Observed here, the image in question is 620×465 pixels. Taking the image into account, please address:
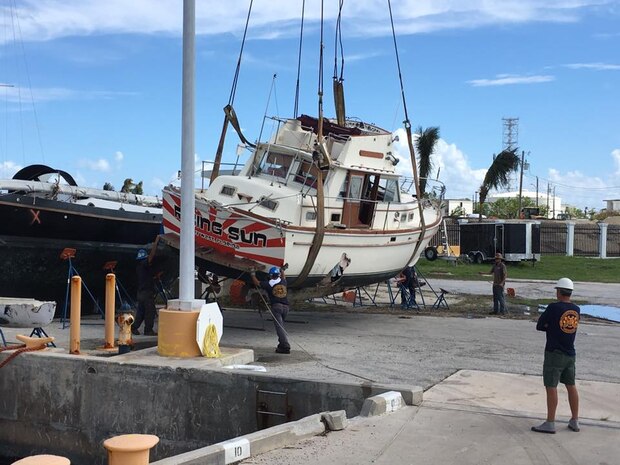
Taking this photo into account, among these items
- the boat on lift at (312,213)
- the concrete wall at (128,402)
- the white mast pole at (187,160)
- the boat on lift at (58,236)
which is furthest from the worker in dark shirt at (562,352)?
the boat on lift at (58,236)

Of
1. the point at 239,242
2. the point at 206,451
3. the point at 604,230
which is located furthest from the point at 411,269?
the point at 604,230

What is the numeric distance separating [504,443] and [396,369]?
4028 mm

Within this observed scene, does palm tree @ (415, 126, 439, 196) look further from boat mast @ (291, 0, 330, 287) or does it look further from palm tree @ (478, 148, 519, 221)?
boat mast @ (291, 0, 330, 287)

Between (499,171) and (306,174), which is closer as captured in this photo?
(306,174)

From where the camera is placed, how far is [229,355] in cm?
992

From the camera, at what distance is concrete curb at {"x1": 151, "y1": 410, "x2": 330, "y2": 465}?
575cm

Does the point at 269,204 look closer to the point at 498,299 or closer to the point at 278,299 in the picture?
the point at 278,299

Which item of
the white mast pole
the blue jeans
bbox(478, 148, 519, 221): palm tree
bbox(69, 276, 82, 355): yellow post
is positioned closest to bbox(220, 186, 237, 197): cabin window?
bbox(69, 276, 82, 355): yellow post

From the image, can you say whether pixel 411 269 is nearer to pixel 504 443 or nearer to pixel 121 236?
pixel 121 236

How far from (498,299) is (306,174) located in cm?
619

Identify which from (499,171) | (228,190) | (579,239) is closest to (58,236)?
(228,190)

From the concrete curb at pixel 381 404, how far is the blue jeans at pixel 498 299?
412 inches

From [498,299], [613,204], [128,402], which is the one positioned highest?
[613,204]

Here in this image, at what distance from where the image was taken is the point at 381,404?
24.1 ft
